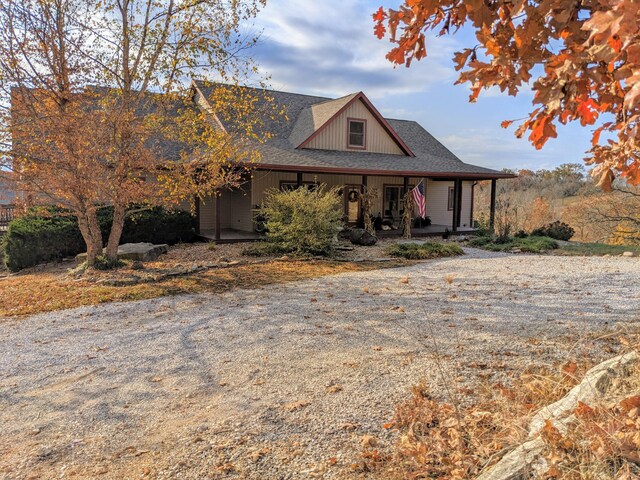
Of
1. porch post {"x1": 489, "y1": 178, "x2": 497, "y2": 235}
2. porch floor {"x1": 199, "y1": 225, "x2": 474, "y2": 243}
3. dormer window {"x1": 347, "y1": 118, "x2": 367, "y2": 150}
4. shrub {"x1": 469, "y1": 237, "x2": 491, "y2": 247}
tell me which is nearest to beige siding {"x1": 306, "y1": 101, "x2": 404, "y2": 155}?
dormer window {"x1": 347, "y1": 118, "x2": 367, "y2": 150}

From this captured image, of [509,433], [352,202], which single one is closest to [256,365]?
[509,433]

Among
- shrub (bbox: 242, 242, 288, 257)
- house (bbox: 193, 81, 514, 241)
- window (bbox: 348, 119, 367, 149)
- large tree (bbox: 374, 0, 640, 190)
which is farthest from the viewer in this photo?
window (bbox: 348, 119, 367, 149)

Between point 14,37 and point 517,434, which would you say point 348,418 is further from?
point 14,37

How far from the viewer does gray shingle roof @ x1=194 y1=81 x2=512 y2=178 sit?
51.6ft

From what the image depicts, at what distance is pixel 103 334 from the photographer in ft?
19.7

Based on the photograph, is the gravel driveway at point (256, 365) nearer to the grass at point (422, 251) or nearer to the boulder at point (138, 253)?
the grass at point (422, 251)

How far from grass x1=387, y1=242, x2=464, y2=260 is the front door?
566cm

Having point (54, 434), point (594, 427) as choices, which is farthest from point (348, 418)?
point (54, 434)

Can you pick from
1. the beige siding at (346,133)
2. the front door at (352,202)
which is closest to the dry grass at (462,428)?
the beige siding at (346,133)

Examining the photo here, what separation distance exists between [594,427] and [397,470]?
3.58 ft

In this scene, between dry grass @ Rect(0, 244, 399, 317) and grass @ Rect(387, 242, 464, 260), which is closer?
dry grass @ Rect(0, 244, 399, 317)

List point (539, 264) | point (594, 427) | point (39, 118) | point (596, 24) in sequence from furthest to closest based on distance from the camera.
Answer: point (539, 264)
point (39, 118)
point (594, 427)
point (596, 24)

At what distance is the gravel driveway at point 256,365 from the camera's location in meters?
3.03

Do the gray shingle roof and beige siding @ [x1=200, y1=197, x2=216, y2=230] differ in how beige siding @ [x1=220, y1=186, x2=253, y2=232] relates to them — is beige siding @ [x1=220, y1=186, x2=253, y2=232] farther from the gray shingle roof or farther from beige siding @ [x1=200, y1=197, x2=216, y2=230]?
the gray shingle roof
